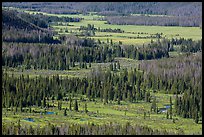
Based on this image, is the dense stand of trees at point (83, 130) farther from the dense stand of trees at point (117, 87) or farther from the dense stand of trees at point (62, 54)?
the dense stand of trees at point (62, 54)

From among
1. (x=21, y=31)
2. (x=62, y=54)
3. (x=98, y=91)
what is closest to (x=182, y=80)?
(x=98, y=91)

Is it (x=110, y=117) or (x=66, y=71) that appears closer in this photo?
(x=110, y=117)

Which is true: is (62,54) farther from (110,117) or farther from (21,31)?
(110,117)

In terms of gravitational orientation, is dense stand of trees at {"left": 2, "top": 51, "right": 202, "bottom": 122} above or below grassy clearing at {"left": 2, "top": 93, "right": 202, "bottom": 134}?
above

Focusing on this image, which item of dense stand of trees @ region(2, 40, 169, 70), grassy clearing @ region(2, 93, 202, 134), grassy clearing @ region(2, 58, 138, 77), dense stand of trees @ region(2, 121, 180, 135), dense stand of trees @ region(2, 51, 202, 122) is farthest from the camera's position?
dense stand of trees @ region(2, 40, 169, 70)

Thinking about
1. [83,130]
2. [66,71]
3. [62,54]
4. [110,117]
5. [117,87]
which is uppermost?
[62,54]

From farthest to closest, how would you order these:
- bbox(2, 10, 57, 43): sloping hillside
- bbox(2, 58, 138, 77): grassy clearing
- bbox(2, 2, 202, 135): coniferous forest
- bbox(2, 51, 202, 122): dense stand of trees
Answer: bbox(2, 10, 57, 43): sloping hillside → bbox(2, 58, 138, 77): grassy clearing → bbox(2, 51, 202, 122): dense stand of trees → bbox(2, 2, 202, 135): coniferous forest

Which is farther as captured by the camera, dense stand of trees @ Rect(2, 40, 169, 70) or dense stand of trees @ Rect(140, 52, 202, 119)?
dense stand of trees @ Rect(2, 40, 169, 70)

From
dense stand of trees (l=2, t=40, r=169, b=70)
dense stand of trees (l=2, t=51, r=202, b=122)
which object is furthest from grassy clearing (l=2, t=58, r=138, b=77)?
dense stand of trees (l=2, t=51, r=202, b=122)

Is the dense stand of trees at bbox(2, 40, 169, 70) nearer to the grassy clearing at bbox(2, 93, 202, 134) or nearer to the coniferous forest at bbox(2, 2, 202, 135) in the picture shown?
the coniferous forest at bbox(2, 2, 202, 135)

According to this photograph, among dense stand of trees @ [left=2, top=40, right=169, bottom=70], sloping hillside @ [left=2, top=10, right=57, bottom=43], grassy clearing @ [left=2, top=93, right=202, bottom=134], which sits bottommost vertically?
grassy clearing @ [left=2, top=93, right=202, bottom=134]

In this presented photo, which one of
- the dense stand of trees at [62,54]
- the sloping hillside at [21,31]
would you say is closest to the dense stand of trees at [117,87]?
the dense stand of trees at [62,54]

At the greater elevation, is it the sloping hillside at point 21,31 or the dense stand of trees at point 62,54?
the sloping hillside at point 21,31

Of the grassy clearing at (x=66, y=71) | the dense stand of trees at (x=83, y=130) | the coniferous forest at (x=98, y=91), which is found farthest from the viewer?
the grassy clearing at (x=66, y=71)
